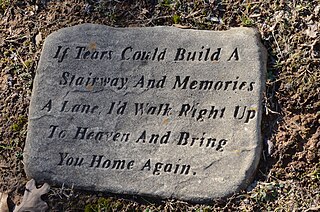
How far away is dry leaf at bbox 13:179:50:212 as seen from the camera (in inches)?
135

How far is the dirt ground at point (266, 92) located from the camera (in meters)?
3.20

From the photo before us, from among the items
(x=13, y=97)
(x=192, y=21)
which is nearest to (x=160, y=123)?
(x=192, y=21)

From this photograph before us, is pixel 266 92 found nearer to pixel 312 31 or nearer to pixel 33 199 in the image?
pixel 312 31

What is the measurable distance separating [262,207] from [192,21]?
124 centimetres

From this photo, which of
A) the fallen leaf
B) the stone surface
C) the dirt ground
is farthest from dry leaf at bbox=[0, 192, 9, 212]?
the fallen leaf

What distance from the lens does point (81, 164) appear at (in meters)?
3.42

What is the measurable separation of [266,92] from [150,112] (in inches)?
25.4

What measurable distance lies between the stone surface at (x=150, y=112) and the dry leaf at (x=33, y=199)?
5 centimetres

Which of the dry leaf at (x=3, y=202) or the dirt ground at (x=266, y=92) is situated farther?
the dry leaf at (x=3, y=202)

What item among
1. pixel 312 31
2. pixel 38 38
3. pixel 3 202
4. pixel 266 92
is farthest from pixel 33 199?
pixel 312 31

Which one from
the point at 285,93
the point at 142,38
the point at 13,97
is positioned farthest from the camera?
the point at 13,97

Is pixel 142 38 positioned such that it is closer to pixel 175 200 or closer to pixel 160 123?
pixel 160 123

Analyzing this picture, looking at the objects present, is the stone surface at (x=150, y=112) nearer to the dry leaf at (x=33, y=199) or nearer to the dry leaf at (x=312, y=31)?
the dry leaf at (x=33, y=199)

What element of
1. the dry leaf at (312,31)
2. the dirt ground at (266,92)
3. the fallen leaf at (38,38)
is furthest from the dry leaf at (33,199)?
the dry leaf at (312,31)
